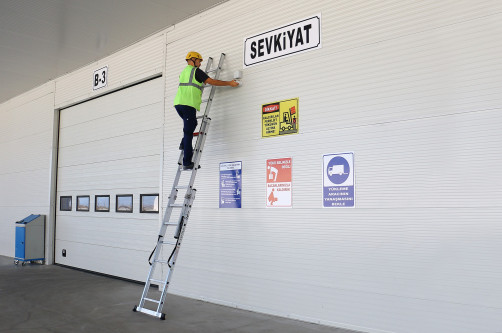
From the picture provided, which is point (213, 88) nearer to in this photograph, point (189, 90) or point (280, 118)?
point (189, 90)

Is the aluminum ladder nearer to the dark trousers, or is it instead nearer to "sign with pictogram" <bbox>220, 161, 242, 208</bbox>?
the dark trousers

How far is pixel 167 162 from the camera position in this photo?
7344 millimetres

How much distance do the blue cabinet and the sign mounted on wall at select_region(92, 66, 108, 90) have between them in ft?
11.8

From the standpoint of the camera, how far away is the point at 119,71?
28.7 feet

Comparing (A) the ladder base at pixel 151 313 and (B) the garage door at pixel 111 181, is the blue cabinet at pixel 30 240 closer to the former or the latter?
(B) the garage door at pixel 111 181

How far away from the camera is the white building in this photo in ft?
13.7

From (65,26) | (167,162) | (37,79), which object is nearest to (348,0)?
(167,162)

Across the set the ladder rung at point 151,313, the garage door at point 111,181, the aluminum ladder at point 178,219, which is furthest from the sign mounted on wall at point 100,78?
the ladder rung at point 151,313

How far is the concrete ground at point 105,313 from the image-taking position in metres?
5.07

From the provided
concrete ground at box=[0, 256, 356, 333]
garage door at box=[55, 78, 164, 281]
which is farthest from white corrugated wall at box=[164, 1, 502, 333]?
garage door at box=[55, 78, 164, 281]

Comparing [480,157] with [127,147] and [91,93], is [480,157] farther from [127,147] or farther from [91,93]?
[91,93]

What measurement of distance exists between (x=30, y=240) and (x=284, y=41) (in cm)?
789

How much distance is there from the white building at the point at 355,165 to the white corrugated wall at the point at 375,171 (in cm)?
1

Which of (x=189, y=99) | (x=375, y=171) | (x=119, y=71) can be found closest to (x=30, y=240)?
(x=119, y=71)
